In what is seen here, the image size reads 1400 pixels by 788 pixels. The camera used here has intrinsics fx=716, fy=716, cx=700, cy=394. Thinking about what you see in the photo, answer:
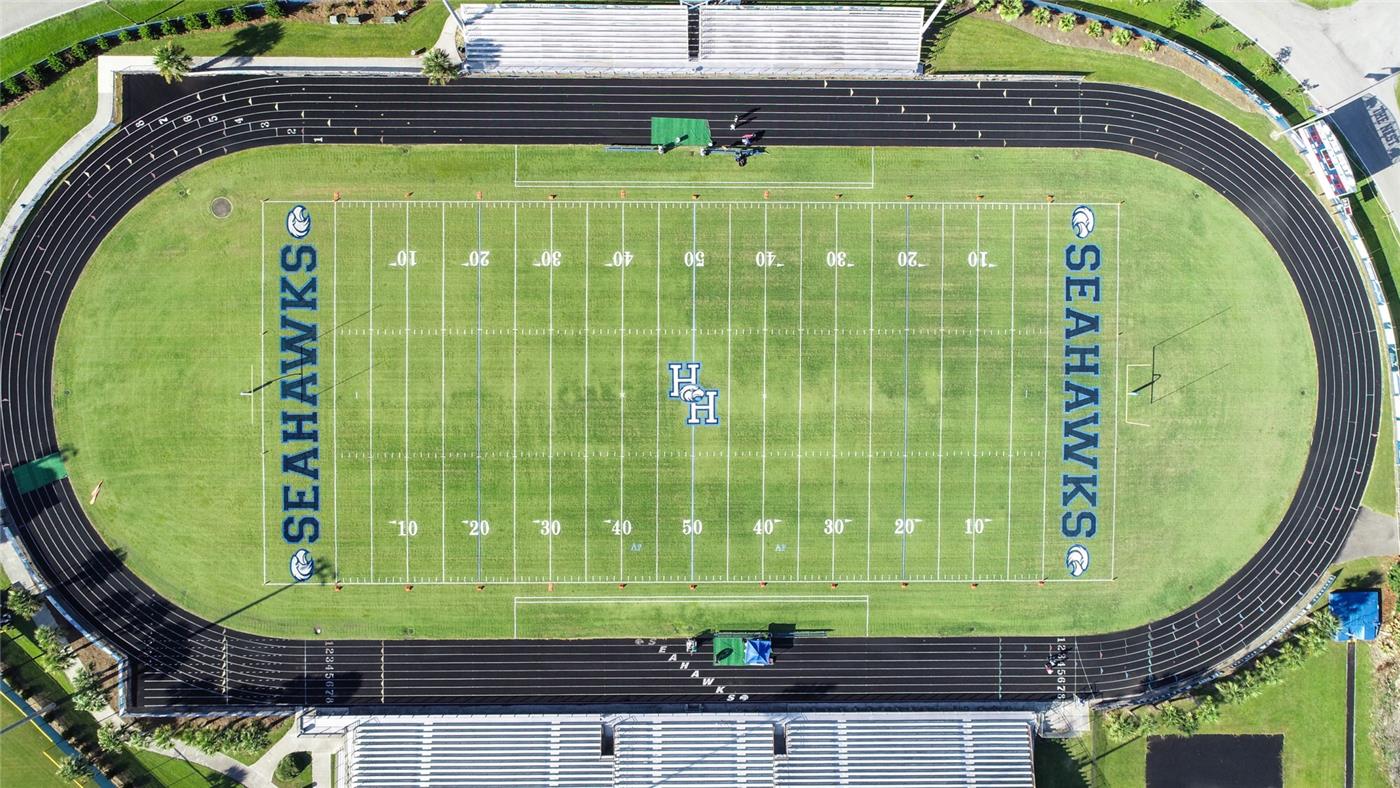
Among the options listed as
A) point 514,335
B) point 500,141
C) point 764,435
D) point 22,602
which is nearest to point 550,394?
point 514,335

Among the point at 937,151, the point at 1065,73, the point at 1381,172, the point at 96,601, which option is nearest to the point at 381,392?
the point at 96,601

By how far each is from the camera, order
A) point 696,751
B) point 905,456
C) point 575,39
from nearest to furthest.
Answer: point 696,751 < point 575,39 < point 905,456

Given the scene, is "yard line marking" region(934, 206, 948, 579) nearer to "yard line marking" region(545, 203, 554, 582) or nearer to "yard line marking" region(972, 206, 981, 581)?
"yard line marking" region(972, 206, 981, 581)

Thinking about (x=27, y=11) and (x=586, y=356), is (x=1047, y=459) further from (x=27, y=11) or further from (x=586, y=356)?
(x=27, y=11)

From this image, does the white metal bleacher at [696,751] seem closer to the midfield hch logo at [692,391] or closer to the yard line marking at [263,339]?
the yard line marking at [263,339]

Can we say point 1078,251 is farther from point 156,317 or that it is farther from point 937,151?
point 156,317

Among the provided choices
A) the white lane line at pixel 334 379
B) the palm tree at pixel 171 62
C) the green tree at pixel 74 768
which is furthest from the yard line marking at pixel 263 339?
the green tree at pixel 74 768

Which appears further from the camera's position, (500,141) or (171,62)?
(500,141)
